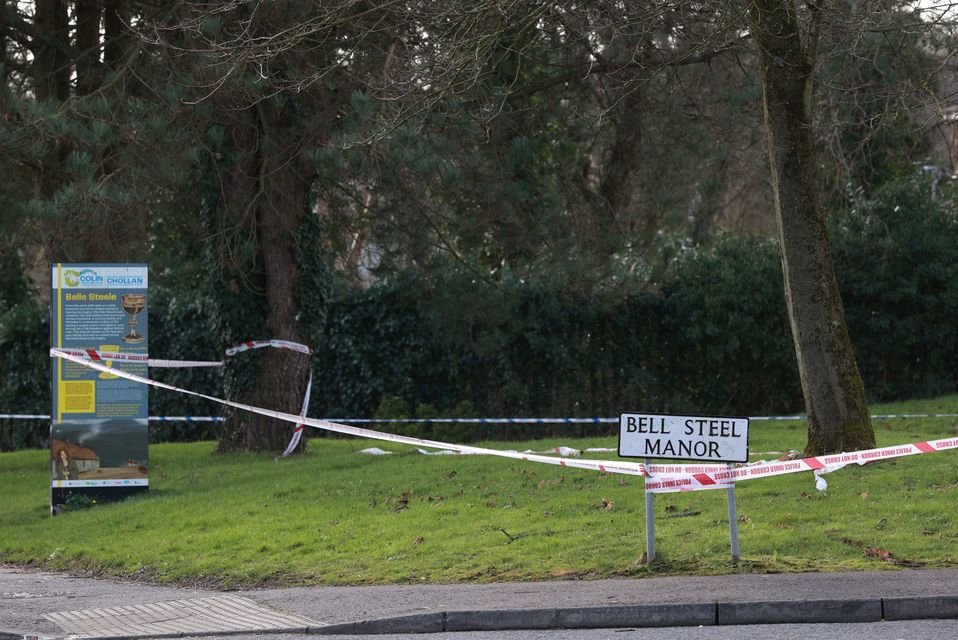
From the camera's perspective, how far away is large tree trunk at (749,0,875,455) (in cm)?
1148

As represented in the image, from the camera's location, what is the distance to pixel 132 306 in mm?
13719

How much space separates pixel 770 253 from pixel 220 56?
12030mm

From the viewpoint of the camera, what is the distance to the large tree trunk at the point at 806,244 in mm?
11484

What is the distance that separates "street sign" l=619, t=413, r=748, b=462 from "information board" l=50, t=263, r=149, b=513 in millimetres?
7174

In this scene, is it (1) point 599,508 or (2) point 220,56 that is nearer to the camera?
(1) point 599,508

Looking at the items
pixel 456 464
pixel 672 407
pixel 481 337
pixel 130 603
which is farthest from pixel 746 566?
pixel 672 407

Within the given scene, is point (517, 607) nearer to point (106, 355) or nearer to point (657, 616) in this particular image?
point (657, 616)

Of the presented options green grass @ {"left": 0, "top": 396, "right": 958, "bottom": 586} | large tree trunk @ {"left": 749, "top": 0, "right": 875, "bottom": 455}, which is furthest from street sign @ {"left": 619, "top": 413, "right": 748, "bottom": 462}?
large tree trunk @ {"left": 749, "top": 0, "right": 875, "bottom": 455}

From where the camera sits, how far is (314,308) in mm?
17172

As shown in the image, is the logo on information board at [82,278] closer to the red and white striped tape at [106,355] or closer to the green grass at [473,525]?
the red and white striped tape at [106,355]

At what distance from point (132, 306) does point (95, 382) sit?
97 centimetres

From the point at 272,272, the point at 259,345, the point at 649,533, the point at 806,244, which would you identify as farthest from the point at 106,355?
the point at 806,244

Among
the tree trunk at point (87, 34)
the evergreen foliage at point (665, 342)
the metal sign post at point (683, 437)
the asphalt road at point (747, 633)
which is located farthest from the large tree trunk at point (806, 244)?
the tree trunk at point (87, 34)

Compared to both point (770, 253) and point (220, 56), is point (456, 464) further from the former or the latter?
point (770, 253)
